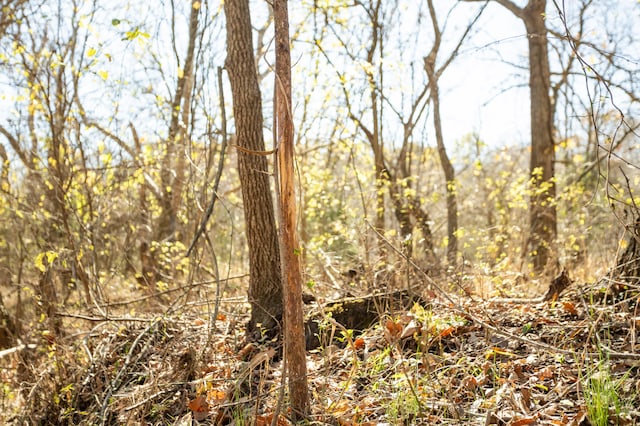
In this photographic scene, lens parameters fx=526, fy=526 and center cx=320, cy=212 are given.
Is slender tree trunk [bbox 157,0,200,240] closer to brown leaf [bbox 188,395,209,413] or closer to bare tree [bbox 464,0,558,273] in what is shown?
bare tree [bbox 464,0,558,273]

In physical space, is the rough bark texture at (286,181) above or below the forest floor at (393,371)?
above

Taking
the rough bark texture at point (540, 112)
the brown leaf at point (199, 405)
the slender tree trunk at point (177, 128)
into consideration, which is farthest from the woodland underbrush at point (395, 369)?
the slender tree trunk at point (177, 128)

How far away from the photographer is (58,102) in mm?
7402

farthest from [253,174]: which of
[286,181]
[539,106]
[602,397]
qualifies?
[539,106]

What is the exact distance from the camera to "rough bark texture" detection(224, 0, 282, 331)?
15.0ft

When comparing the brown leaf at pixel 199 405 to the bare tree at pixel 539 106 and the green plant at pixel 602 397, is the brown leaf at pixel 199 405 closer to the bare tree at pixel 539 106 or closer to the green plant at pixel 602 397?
the green plant at pixel 602 397

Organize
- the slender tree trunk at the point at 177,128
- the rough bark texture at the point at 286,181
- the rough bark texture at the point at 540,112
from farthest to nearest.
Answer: the slender tree trunk at the point at 177,128 < the rough bark texture at the point at 540,112 < the rough bark texture at the point at 286,181

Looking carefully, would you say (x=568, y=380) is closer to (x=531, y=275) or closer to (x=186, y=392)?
(x=186, y=392)

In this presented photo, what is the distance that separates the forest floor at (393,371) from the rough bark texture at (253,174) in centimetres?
34

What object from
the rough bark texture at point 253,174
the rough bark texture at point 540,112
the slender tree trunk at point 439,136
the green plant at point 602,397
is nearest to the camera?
the green plant at point 602,397

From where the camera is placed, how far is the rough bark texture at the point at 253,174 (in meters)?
4.56

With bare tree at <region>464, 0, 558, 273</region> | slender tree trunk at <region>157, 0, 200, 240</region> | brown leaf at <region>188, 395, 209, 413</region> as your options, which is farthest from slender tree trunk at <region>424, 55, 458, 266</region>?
brown leaf at <region>188, 395, 209, 413</region>

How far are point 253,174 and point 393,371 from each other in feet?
6.77

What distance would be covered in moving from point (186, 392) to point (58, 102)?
17.6 feet
